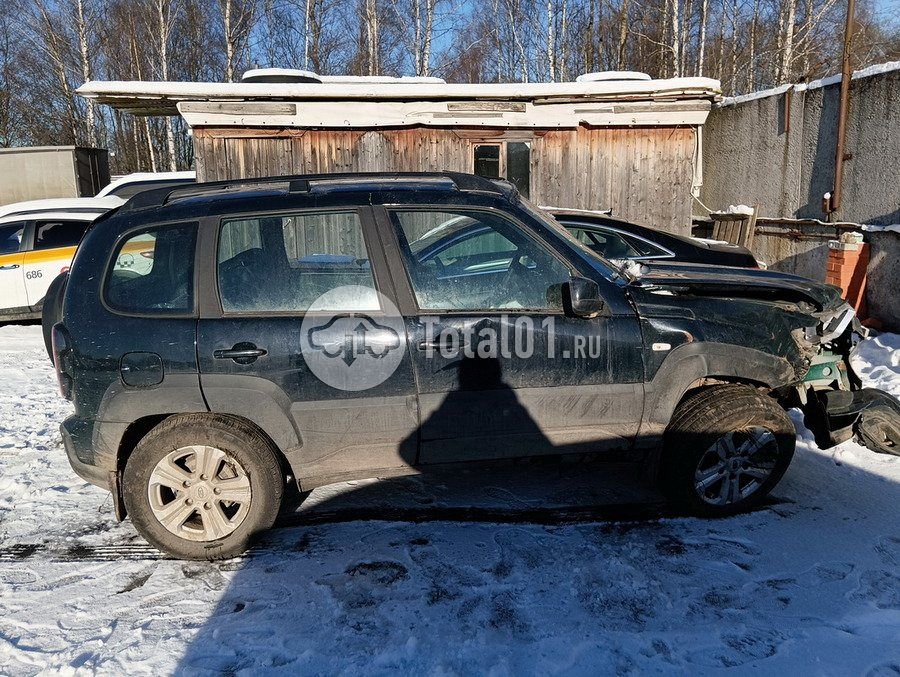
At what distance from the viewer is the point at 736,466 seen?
377 cm

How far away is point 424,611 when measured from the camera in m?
2.97

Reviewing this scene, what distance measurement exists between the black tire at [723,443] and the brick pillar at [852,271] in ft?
18.3

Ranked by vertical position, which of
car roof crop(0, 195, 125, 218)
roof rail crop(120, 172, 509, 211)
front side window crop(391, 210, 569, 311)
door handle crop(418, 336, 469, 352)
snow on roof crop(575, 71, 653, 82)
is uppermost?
snow on roof crop(575, 71, 653, 82)

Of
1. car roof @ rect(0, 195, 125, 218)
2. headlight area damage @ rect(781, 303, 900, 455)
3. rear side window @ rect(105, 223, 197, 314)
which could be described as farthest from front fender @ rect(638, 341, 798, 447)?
car roof @ rect(0, 195, 125, 218)

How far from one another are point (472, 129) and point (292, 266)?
8277 millimetres

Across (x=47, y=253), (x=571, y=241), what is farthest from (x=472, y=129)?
(x=571, y=241)

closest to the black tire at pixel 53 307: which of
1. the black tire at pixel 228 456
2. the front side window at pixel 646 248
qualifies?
the black tire at pixel 228 456

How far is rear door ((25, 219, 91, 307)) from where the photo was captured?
31.0 feet

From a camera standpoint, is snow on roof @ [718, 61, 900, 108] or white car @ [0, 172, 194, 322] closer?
snow on roof @ [718, 61, 900, 108]

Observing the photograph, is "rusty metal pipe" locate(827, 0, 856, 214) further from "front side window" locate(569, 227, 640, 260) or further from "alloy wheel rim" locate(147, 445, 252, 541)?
"alloy wheel rim" locate(147, 445, 252, 541)

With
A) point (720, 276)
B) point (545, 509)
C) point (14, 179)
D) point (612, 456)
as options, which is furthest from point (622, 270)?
point (14, 179)

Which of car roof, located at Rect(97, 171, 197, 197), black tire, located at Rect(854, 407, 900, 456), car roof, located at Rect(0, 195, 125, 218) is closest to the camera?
black tire, located at Rect(854, 407, 900, 456)

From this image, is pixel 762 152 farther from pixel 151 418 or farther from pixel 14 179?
pixel 14 179

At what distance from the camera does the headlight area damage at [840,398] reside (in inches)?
159
